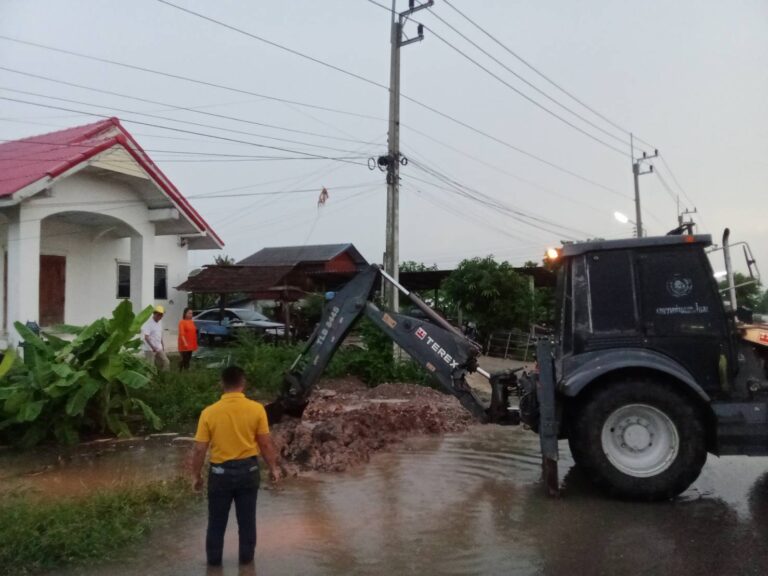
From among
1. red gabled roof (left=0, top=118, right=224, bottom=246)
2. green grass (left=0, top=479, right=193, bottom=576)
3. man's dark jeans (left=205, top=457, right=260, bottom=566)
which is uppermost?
red gabled roof (left=0, top=118, right=224, bottom=246)

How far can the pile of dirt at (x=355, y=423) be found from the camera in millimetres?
8102

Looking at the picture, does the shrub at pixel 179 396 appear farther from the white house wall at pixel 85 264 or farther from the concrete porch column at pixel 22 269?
the white house wall at pixel 85 264

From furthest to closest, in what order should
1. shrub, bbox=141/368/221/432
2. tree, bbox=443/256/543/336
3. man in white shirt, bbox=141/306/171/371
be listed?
tree, bbox=443/256/543/336 → man in white shirt, bbox=141/306/171/371 → shrub, bbox=141/368/221/432

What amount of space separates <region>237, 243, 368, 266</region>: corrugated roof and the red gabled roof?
19237 mm

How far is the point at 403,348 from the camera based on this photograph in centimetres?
779

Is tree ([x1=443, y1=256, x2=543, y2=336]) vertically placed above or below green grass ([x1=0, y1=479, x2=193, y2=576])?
above

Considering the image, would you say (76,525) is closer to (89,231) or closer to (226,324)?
(89,231)

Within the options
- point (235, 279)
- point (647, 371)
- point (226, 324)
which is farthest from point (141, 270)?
point (647, 371)

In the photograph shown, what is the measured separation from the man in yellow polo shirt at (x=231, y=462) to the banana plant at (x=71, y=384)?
4457mm

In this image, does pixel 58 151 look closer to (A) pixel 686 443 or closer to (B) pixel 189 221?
(B) pixel 189 221

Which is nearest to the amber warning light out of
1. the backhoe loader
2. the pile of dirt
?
the backhoe loader

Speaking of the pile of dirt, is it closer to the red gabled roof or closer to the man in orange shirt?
the man in orange shirt

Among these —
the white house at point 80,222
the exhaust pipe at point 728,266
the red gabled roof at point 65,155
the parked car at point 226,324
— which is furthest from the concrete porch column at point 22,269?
the exhaust pipe at point 728,266

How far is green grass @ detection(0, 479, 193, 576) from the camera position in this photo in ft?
15.8
